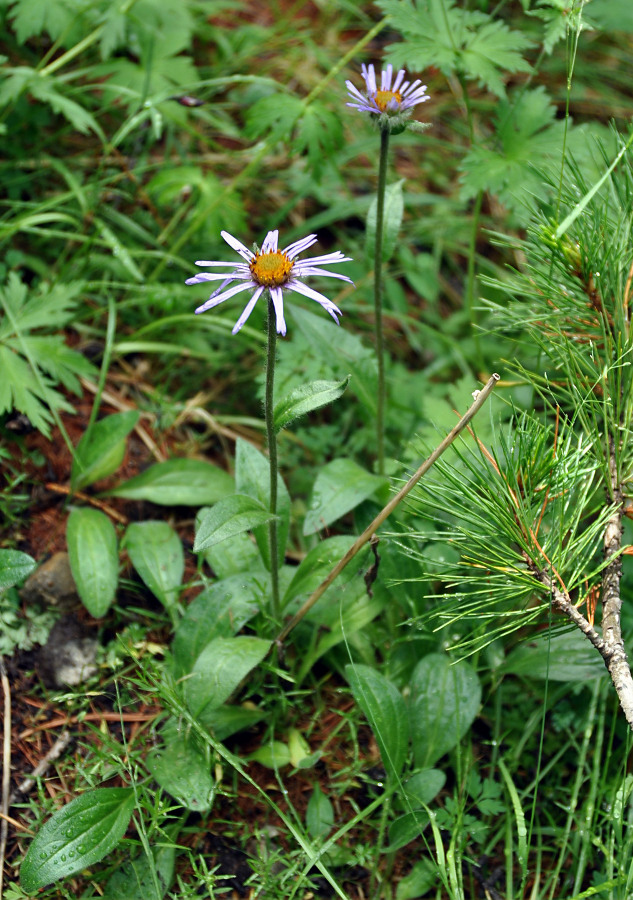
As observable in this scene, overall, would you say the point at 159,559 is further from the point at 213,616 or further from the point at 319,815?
the point at 319,815

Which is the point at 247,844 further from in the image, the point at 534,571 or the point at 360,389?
the point at 360,389

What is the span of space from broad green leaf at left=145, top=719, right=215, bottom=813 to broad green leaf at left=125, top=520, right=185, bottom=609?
1.28ft

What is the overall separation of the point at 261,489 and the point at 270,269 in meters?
0.73

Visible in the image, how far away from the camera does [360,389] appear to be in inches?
96.6

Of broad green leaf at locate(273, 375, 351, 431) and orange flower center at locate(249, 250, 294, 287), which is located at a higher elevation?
orange flower center at locate(249, 250, 294, 287)

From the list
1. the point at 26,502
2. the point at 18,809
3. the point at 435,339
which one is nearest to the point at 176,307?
the point at 26,502

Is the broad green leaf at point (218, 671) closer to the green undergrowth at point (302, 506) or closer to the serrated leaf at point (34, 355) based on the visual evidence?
the green undergrowth at point (302, 506)

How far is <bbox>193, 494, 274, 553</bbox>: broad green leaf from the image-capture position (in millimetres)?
1600

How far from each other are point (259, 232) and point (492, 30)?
1.18 metres

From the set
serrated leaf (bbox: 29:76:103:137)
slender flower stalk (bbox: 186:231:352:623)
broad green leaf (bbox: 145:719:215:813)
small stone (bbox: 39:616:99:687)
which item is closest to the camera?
slender flower stalk (bbox: 186:231:352:623)

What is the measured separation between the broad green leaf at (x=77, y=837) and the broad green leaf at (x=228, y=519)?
64cm

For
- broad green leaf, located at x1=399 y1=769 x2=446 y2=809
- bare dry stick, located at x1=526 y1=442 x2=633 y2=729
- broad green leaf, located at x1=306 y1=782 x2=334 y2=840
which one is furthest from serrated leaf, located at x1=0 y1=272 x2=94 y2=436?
bare dry stick, located at x1=526 y1=442 x2=633 y2=729

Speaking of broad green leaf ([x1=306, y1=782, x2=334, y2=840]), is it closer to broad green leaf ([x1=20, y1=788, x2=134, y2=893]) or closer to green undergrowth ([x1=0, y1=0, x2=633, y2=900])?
green undergrowth ([x1=0, y1=0, x2=633, y2=900])

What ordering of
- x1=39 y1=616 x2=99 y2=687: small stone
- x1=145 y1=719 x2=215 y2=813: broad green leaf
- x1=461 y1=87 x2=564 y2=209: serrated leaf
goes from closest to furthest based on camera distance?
x1=145 y1=719 x2=215 y2=813: broad green leaf
x1=39 y1=616 x2=99 y2=687: small stone
x1=461 y1=87 x2=564 y2=209: serrated leaf
